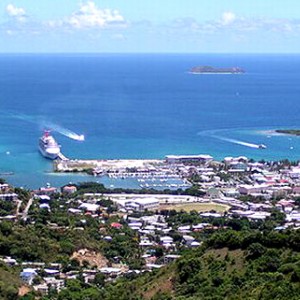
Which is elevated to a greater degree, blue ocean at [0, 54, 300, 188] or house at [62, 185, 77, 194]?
blue ocean at [0, 54, 300, 188]

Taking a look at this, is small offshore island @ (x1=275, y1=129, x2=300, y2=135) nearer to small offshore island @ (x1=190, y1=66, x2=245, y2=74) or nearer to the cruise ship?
the cruise ship

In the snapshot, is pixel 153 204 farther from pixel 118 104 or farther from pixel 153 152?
pixel 118 104

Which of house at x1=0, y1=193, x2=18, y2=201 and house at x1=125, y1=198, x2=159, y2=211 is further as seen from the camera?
house at x1=125, y1=198, x2=159, y2=211

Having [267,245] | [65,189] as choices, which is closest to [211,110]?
A: [65,189]

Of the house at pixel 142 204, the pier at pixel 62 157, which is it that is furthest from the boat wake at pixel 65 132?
the house at pixel 142 204

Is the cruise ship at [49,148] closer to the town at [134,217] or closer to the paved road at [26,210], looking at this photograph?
the town at [134,217]

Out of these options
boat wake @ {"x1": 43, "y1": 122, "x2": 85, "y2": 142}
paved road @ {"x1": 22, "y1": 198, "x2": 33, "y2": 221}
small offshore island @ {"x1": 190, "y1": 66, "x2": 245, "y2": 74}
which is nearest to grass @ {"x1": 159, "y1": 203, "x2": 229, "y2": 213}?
paved road @ {"x1": 22, "y1": 198, "x2": 33, "y2": 221}
